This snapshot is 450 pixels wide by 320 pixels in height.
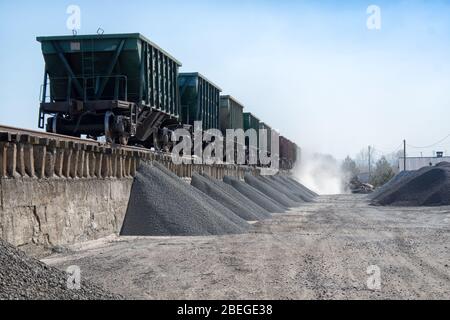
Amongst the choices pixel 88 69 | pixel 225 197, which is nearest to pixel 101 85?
pixel 88 69

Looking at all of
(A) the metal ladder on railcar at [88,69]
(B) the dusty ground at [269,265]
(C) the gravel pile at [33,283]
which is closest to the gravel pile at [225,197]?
(B) the dusty ground at [269,265]

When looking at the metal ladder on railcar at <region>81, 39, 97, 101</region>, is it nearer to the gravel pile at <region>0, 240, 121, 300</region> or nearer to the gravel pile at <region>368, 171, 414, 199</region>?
the gravel pile at <region>0, 240, 121, 300</region>

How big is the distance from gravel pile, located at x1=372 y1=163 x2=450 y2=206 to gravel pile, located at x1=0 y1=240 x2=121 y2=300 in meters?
28.2

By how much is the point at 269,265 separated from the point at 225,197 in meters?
10.4

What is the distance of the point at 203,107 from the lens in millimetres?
25188

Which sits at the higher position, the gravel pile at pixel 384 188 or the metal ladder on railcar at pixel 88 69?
the metal ladder on railcar at pixel 88 69

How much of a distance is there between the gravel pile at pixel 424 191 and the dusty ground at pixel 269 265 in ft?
57.1

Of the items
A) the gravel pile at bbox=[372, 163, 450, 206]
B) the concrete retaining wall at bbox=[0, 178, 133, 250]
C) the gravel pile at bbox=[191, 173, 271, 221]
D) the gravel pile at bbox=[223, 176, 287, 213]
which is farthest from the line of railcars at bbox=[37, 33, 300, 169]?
the gravel pile at bbox=[372, 163, 450, 206]

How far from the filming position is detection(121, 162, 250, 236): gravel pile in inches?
582

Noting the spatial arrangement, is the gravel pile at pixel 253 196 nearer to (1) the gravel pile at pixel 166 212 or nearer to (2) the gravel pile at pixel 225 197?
(2) the gravel pile at pixel 225 197

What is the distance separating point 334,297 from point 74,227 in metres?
6.61

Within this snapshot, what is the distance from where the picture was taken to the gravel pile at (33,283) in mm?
6477

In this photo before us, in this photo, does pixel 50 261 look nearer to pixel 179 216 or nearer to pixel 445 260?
pixel 179 216
